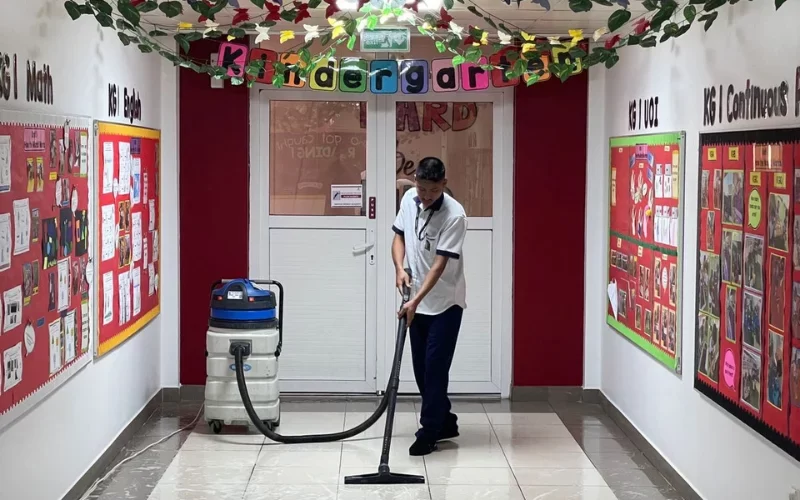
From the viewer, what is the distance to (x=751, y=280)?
4.02 m

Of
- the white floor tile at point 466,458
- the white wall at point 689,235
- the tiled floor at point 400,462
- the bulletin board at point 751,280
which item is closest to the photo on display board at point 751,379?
the bulletin board at point 751,280

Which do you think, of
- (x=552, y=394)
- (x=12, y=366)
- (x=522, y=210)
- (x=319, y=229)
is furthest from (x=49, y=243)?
(x=552, y=394)

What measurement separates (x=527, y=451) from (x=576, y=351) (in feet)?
4.59

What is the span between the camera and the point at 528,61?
568 centimetres

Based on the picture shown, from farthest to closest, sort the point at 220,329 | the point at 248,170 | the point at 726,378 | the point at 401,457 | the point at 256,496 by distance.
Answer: the point at 248,170 → the point at 220,329 → the point at 401,457 → the point at 256,496 → the point at 726,378

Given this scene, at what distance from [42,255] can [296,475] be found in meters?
1.73

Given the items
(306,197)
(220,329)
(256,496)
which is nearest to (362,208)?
(306,197)

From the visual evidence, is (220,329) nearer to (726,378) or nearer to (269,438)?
(269,438)

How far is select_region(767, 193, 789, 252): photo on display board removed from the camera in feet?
12.1

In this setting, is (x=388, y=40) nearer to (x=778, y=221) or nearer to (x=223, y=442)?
(x=223, y=442)

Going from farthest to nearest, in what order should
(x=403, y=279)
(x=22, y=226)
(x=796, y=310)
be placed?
(x=403, y=279) < (x=22, y=226) < (x=796, y=310)

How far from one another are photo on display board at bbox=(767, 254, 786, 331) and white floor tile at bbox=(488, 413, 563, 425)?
276cm

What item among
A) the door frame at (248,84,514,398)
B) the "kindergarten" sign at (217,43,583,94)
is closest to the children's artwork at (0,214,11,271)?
the "kindergarten" sign at (217,43,583,94)

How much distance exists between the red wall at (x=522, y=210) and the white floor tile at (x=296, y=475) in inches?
69.0
